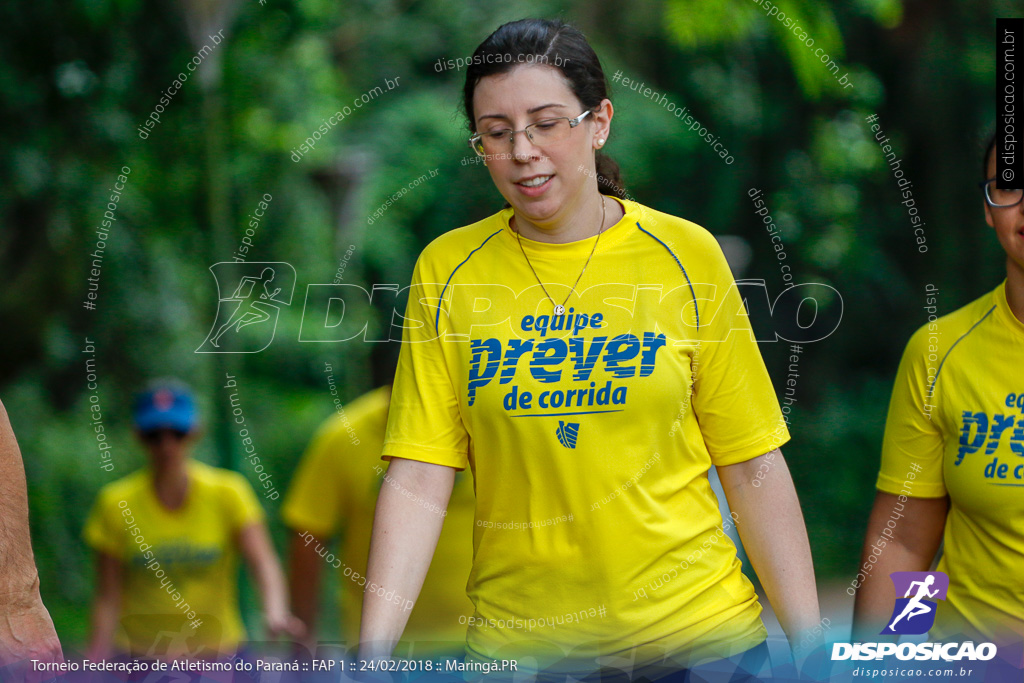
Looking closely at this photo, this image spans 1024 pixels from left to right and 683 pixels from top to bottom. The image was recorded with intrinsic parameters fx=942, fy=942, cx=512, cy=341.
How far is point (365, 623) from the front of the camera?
60.3 inches

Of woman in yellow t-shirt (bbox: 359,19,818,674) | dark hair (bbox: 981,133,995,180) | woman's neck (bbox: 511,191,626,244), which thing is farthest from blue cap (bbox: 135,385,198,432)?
dark hair (bbox: 981,133,995,180)

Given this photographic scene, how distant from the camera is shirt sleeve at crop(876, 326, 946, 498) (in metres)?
1.84

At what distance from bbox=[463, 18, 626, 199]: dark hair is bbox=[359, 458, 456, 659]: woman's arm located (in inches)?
25.5

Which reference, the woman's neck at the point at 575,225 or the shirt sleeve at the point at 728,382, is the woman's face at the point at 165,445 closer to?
the woman's neck at the point at 575,225

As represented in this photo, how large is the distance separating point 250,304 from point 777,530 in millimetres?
2333

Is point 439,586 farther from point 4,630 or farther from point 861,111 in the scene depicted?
point 861,111

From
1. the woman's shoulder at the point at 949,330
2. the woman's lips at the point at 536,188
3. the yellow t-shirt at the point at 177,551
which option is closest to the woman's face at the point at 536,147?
the woman's lips at the point at 536,188

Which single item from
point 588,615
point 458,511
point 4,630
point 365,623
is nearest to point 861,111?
point 458,511

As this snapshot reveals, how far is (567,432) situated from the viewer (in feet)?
5.15

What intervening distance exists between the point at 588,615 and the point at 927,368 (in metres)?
0.84

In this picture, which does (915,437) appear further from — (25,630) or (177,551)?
(177,551)

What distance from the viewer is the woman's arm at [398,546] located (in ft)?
5.06

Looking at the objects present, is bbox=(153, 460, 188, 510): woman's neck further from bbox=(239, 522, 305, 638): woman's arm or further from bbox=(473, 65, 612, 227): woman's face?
bbox=(473, 65, 612, 227): woman's face
